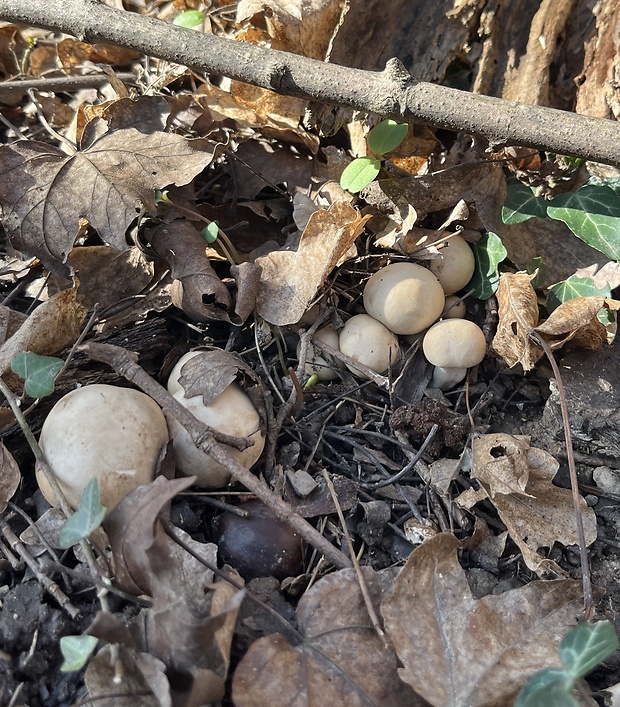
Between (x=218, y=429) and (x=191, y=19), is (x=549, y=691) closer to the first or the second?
(x=218, y=429)

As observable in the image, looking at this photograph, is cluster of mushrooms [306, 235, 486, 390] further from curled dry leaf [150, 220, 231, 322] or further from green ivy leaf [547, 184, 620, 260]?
green ivy leaf [547, 184, 620, 260]

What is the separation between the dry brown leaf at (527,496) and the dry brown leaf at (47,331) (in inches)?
67.2

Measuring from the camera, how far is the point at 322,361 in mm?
2586

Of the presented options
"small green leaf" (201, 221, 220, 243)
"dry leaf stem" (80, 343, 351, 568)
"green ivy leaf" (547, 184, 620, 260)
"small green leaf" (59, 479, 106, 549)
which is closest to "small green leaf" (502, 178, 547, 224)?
"green ivy leaf" (547, 184, 620, 260)

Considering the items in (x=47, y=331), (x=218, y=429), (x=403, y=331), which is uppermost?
(x=403, y=331)

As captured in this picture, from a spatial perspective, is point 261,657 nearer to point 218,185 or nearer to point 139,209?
point 139,209

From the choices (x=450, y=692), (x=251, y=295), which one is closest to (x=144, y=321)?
(x=251, y=295)

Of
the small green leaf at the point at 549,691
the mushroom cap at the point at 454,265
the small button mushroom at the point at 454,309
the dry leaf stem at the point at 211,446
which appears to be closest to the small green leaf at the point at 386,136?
the mushroom cap at the point at 454,265

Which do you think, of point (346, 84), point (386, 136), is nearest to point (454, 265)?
point (386, 136)

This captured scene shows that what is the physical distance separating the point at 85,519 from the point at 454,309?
186 cm

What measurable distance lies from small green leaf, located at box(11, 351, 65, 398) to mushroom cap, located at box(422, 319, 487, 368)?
1.49 m

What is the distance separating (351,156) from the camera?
3.06 m

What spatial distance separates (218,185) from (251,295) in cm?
85

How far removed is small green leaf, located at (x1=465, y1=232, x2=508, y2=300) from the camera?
2.73m
